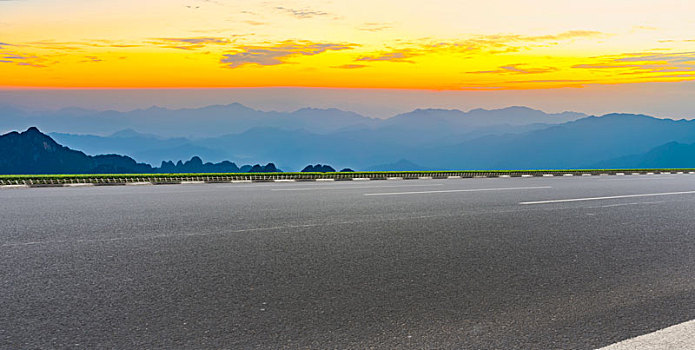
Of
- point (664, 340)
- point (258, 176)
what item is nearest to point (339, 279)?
point (664, 340)

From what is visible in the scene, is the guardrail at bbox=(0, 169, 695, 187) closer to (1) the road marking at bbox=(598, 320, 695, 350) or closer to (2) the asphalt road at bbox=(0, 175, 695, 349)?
(2) the asphalt road at bbox=(0, 175, 695, 349)

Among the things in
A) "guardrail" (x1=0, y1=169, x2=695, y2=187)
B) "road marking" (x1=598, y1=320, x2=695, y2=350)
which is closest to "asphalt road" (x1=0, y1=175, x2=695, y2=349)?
"road marking" (x1=598, y1=320, x2=695, y2=350)

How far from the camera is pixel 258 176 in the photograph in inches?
1012

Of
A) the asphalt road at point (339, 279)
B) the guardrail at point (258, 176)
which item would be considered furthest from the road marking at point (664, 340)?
the guardrail at point (258, 176)

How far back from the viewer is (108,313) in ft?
16.1

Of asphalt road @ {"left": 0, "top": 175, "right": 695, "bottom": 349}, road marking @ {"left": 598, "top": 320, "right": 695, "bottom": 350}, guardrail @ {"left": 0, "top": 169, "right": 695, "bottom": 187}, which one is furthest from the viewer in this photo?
guardrail @ {"left": 0, "top": 169, "right": 695, "bottom": 187}

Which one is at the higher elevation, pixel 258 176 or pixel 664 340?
pixel 258 176

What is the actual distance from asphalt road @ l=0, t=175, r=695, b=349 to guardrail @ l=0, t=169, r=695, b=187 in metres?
11.1

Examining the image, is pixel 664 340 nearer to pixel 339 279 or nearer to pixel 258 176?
pixel 339 279

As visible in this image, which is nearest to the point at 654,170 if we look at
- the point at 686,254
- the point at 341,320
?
the point at 686,254

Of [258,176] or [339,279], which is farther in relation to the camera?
[258,176]

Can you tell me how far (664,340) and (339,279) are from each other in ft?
9.38

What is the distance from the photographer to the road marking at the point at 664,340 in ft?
13.8

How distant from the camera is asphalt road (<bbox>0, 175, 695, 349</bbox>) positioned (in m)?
4.46
